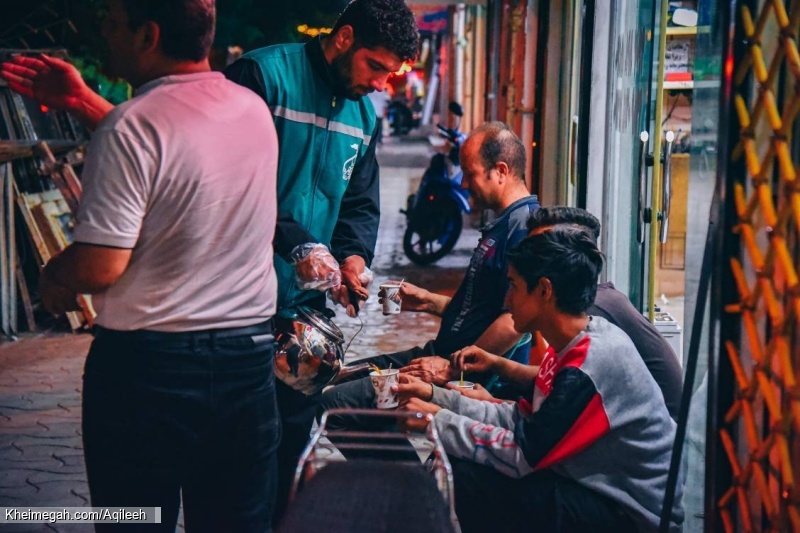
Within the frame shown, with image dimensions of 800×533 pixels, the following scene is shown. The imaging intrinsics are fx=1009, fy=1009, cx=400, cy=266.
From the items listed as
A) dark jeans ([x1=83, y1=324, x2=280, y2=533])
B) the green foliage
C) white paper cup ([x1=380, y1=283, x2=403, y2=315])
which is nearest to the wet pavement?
white paper cup ([x1=380, y1=283, x2=403, y2=315])

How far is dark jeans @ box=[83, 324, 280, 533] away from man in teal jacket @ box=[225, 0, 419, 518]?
2.91 ft

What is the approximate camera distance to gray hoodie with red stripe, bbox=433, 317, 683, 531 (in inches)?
122

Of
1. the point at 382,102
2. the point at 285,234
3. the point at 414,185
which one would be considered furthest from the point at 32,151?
the point at 382,102

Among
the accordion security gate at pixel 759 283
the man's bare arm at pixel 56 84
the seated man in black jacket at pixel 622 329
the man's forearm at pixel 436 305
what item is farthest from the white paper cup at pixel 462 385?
the man's bare arm at pixel 56 84

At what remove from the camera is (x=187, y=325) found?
2430 millimetres

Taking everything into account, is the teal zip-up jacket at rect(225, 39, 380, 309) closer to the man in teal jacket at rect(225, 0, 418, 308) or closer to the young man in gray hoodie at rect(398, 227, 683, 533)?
the man in teal jacket at rect(225, 0, 418, 308)

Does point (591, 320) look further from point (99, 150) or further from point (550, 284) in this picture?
point (99, 150)

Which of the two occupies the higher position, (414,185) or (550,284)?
(550,284)

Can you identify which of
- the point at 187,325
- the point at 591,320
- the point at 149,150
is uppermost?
the point at 149,150

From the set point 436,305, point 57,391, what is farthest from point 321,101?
point 57,391

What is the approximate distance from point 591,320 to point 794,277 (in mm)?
1041

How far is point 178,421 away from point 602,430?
1.33 m

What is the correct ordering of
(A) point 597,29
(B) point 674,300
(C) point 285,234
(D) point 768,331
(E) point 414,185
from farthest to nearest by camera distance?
(E) point 414,185 < (B) point 674,300 < (A) point 597,29 < (C) point 285,234 < (D) point 768,331

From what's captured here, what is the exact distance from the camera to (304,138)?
3574mm
